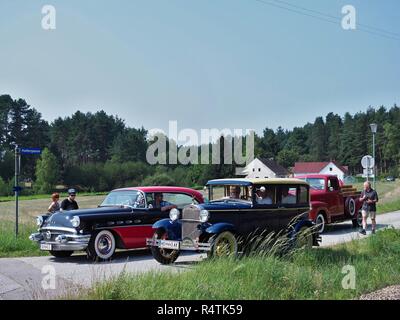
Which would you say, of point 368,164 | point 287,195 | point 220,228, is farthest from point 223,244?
point 368,164

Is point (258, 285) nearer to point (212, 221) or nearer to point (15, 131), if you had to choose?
point (212, 221)

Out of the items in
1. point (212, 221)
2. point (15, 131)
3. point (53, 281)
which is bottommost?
point (53, 281)

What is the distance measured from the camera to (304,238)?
1152 cm

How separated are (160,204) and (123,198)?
931mm

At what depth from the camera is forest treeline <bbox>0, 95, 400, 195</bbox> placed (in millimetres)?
82438

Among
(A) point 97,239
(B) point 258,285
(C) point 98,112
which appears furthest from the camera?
(C) point 98,112

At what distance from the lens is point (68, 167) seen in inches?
3720

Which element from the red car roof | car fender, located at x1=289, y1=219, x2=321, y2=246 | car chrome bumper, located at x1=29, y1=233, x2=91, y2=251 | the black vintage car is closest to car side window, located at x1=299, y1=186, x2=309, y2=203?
the black vintage car

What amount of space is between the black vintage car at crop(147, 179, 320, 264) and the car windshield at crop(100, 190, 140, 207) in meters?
1.98

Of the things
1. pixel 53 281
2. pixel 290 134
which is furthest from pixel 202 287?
pixel 290 134

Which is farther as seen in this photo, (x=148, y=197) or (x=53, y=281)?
(x=148, y=197)

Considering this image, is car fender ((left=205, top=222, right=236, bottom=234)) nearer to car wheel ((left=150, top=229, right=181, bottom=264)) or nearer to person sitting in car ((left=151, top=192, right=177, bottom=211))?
car wheel ((left=150, top=229, right=181, bottom=264))

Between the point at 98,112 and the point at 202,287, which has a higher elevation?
the point at 98,112

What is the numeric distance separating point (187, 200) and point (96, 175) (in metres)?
80.6
